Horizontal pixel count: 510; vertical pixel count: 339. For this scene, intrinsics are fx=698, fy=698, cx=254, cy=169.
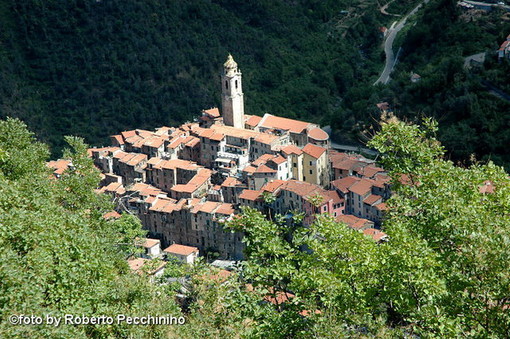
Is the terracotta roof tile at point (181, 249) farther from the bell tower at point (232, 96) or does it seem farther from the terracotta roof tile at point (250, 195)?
the bell tower at point (232, 96)

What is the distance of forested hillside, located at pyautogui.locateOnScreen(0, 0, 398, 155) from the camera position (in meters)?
55.9

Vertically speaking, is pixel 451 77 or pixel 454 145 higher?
pixel 451 77

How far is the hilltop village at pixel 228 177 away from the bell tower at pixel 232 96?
6cm

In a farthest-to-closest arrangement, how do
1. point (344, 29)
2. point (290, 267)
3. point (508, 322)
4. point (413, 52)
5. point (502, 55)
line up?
point (344, 29) < point (413, 52) < point (502, 55) < point (290, 267) < point (508, 322)

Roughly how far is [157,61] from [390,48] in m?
21.1

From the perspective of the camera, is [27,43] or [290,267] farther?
[27,43]

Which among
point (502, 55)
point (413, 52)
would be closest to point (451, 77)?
point (502, 55)

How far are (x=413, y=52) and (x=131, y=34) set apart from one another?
82.0 feet

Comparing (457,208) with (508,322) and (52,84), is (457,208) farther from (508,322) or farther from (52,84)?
(52,84)

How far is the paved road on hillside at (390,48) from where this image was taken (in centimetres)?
5784

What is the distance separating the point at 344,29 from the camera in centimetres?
7056

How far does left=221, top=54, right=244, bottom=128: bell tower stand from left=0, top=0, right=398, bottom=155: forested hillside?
13847mm

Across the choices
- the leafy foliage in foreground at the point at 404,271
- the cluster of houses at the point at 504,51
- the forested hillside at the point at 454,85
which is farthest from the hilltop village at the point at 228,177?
the leafy foliage in foreground at the point at 404,271

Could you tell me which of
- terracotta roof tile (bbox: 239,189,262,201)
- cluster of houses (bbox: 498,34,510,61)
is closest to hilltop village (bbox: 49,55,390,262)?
terracotta roof tile (bbox: 239,189,262,201)
